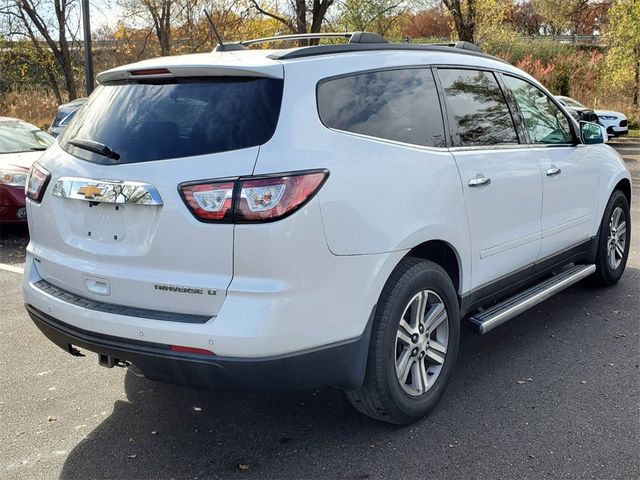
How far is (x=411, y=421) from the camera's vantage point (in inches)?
133

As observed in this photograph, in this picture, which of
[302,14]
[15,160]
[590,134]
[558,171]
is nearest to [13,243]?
[15,160]

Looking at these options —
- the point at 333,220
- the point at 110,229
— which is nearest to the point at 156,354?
the point at 110,229

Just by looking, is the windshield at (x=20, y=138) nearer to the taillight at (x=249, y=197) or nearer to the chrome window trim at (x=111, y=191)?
the chrome window trim at (x=111, y=191)

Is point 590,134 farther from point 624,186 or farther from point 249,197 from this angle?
point 249,197

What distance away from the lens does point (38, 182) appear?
340 cm

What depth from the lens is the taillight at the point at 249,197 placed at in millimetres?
2705

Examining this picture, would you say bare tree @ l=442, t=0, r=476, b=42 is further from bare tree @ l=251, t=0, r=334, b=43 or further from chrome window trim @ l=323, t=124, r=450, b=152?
chrome window trim @ l=323, t=124, r=450, b=152

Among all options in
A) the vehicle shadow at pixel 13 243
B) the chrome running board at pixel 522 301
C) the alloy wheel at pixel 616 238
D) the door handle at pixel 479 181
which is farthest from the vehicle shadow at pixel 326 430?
the vehicle shadow at pixel 13 243

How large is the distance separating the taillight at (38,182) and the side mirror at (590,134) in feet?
12.7

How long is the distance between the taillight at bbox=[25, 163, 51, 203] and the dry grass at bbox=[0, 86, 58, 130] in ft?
81.6

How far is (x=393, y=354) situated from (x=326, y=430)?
57 cm

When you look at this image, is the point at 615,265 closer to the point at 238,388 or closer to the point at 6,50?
the point at 238,388

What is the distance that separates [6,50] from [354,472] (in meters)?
25.9

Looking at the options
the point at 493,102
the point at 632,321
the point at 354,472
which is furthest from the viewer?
the point at 632,321
